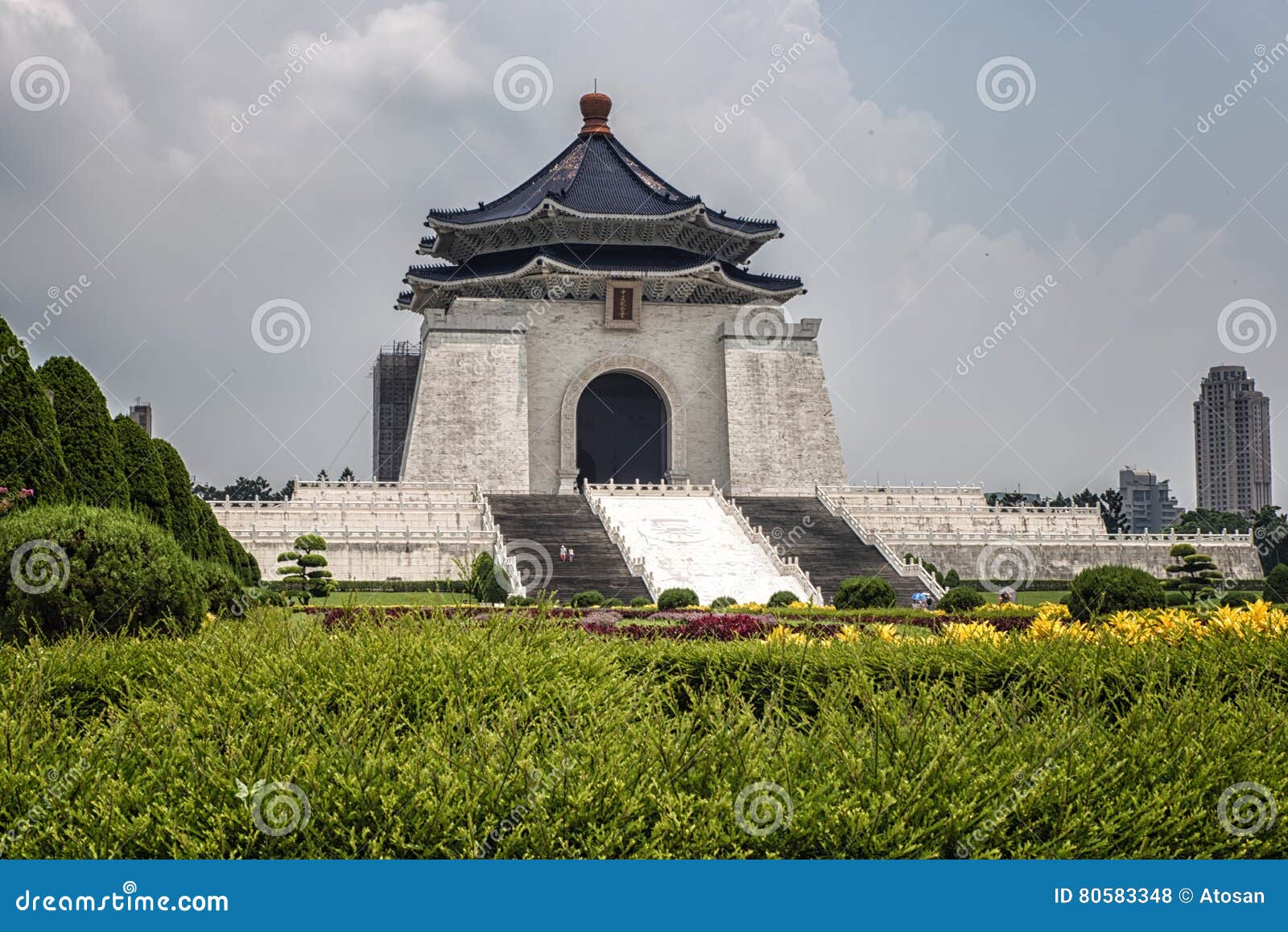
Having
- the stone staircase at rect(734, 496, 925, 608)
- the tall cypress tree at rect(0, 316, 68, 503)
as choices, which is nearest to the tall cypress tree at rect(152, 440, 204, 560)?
the tall cypress tree at rect(0, 316, 68, 503)

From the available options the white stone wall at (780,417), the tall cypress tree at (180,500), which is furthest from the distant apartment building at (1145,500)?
the tall cypress tree at (180,500)

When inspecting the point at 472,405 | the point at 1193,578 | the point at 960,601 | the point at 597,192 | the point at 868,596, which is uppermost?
the point at 597,192

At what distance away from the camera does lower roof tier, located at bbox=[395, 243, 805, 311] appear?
37.3 meters

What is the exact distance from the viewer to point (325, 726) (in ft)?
16.6

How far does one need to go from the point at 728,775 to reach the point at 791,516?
26064 millimetres

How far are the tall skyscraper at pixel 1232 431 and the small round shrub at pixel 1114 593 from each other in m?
55.3

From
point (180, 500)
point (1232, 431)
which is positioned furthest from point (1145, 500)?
point (180, 500)

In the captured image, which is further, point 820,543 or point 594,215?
point 594,215

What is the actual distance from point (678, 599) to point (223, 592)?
33.2ft

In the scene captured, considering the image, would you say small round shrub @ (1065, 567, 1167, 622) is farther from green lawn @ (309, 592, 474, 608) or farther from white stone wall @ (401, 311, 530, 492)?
white stone wall @ (401, 311, 530, 492)

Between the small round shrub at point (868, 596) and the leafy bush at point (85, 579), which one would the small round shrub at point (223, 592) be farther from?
the small round shrub at point (868, 596)

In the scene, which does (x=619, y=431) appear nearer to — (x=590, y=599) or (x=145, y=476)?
(x=590, y=599)

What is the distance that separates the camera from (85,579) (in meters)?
9.17

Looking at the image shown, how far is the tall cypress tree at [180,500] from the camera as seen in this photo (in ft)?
46.8
